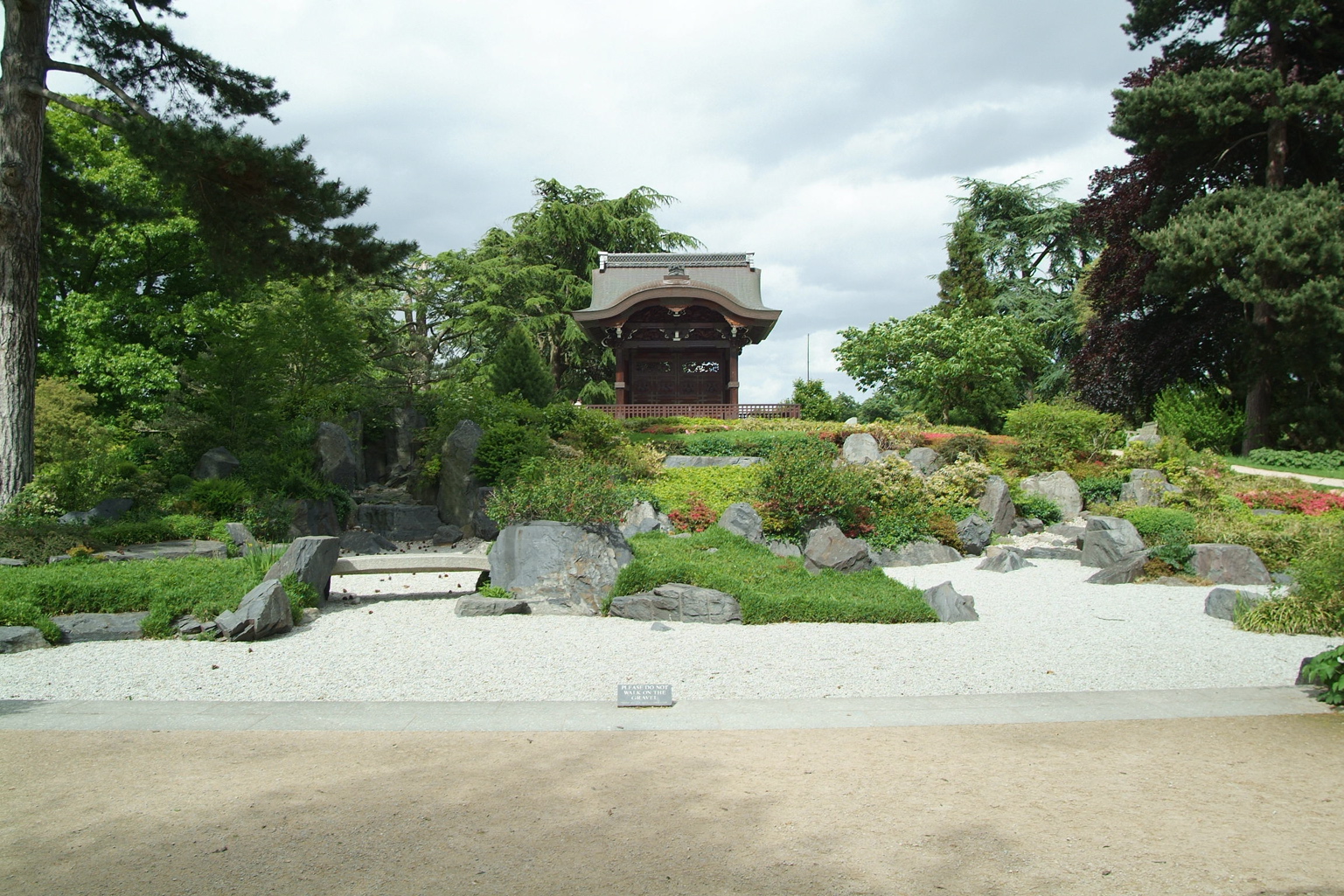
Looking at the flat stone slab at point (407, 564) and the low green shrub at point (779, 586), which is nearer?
the low green shrub at point (779, 586)

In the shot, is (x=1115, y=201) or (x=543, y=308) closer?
(x=1115, y=201)

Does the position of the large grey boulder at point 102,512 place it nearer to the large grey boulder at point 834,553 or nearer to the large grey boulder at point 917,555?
the large grey boulder at point 834,553

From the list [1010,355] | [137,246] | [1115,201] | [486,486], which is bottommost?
[486,486]

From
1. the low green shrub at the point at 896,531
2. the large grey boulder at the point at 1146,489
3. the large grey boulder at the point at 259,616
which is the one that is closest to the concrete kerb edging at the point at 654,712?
the large grey boulder at the point at 259,616

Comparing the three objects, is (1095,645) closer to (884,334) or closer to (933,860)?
(933,860)

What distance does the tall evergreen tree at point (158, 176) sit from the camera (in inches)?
414

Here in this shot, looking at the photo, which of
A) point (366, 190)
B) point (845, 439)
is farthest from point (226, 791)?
point (845, 439)

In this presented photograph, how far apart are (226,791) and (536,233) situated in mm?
29788

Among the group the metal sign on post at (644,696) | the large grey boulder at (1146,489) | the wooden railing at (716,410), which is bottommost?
the metal sign on post at (644,696)

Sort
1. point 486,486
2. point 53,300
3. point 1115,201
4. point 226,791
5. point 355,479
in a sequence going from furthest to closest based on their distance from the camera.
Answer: point 1115,201 → point 53,300 → point 355,479 → point 486,486 → point 226,791

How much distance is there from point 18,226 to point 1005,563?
1428cm

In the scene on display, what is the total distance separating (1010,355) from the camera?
79.9 feet

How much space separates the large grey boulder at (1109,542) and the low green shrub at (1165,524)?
0.12m

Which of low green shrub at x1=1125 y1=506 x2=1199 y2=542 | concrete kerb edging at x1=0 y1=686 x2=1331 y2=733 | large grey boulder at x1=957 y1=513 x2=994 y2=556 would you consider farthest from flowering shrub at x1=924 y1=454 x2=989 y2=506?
concrete kerb edging at x1=0 y1=686 x2=1331 y2=733
